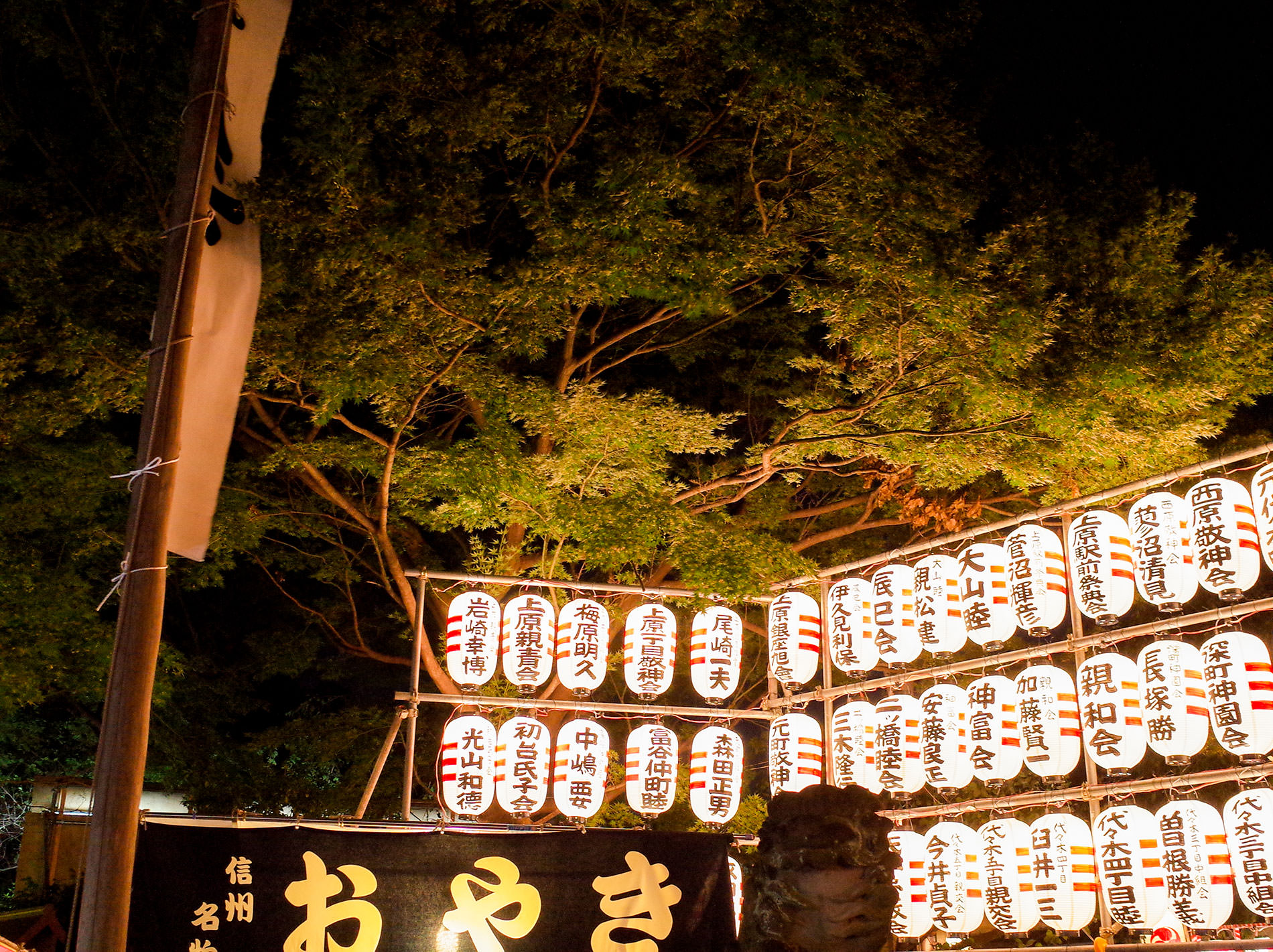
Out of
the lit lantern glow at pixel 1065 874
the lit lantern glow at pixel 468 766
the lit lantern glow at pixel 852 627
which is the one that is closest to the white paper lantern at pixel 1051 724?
the lit lantern glow at pixel 1065 874

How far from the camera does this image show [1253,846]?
26.9 feet

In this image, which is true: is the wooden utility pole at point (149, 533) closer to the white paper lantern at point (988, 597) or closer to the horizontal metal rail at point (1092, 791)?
the horizontal metal rail at point (1092, 791)

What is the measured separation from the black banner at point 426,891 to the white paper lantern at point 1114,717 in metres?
3.34

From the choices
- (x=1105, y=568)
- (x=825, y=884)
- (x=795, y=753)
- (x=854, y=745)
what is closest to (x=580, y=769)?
(x=795, y=753)

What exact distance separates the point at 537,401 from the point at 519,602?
2419mm

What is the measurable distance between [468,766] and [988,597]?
534 centimetres

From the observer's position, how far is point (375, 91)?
11.8m

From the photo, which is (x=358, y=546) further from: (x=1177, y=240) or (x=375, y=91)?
(x=1177, y=240)

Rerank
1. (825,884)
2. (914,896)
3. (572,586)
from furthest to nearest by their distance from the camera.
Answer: (572,586), (914,896), (825,884)

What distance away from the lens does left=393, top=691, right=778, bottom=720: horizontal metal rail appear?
1095 cm

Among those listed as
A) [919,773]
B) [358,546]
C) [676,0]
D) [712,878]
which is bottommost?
[712,878]

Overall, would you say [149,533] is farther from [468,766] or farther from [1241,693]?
[1241,693]

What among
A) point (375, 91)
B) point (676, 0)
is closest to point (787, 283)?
point (676, 0)

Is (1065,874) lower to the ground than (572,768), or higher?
lower
